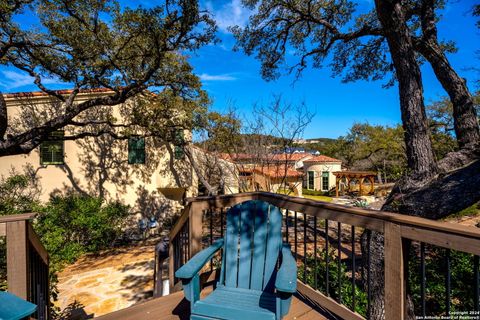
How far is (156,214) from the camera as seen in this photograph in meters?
10.4

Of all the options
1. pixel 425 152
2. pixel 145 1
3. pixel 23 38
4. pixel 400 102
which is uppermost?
pixel 145 1

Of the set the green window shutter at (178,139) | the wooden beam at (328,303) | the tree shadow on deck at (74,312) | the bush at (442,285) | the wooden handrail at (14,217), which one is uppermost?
the green window shutter at (178,139)

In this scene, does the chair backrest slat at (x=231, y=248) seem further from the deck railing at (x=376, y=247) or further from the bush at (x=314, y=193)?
the bush at (x=314, y=193)

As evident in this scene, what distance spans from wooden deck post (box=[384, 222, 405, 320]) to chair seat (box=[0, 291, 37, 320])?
5.92 ft

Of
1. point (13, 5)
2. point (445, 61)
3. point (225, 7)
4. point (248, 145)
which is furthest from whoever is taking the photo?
point (248, 145)

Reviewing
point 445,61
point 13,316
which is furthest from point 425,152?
point 13,316

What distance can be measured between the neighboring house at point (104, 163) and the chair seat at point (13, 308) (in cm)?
798

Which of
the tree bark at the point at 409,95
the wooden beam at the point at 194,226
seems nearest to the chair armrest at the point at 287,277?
the wooden beam at the point at 194,226

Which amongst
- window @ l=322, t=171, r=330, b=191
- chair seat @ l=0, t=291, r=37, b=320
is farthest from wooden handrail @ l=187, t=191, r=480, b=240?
window @ l=322, t=171, r=330, b=191

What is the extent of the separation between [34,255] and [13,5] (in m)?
5.32

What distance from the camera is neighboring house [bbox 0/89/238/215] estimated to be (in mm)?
8922

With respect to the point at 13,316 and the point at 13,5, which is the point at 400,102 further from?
the point at 13,5

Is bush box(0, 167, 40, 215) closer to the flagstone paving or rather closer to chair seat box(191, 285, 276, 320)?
the flagstone paving

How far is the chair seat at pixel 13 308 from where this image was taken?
92 centimetres
